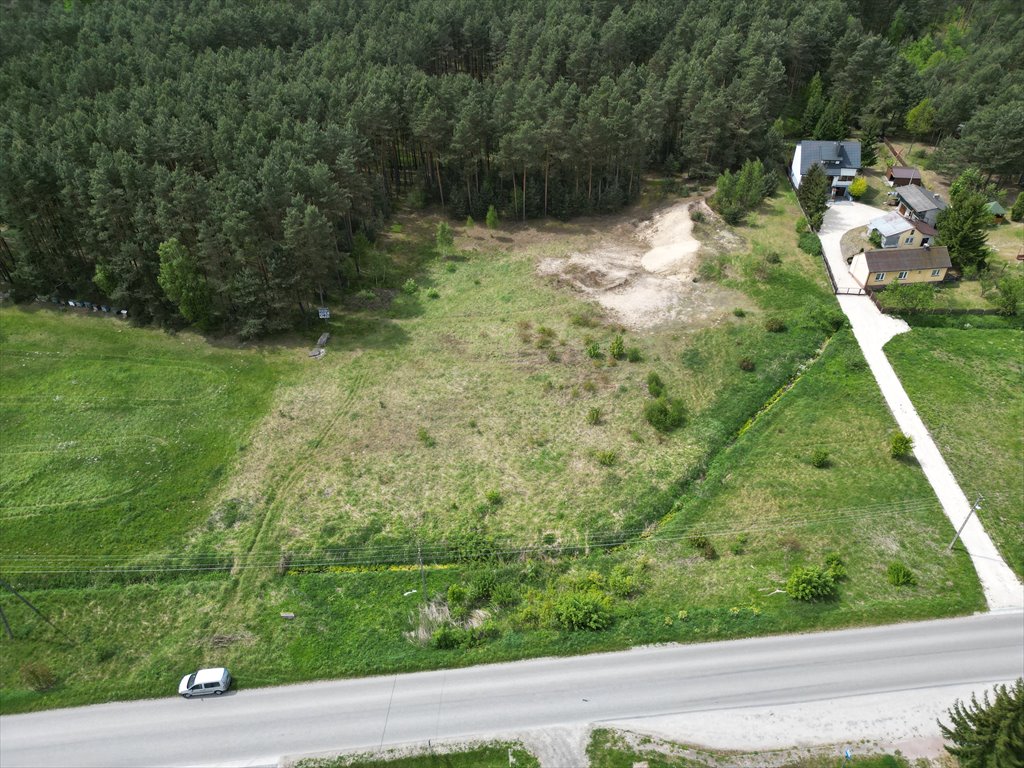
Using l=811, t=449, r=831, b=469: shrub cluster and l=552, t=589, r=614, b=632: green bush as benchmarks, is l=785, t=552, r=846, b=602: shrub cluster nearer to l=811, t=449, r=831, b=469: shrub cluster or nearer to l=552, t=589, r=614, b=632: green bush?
l=811, t=449, r=831, b=469: shrub cluster

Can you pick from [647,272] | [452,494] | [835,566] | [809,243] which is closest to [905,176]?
[809,243]

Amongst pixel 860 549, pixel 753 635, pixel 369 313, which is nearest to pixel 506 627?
pixel 753 635

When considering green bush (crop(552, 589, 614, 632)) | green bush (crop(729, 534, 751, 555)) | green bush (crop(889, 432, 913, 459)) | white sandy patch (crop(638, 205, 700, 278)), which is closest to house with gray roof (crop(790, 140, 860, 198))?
white sandy patch (crop(638, 205, 700, 278))

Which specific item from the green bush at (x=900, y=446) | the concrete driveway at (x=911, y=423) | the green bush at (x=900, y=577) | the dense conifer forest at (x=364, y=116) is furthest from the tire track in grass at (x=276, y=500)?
the concrete driveway at (x=911, y=423)

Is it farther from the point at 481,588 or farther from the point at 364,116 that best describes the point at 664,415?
the point at 364,116

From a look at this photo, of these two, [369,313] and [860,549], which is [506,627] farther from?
[369,313]
